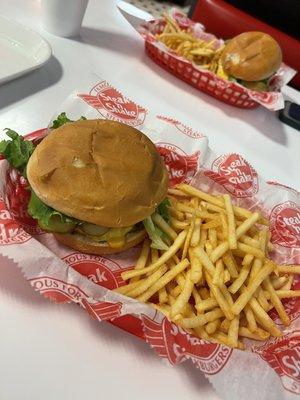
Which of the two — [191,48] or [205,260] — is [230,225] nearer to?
[205,260]

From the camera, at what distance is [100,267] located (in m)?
1.24

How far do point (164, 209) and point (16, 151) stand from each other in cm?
46

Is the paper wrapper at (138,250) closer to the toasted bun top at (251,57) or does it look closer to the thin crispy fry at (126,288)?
the thin crispy fry at (126,288)

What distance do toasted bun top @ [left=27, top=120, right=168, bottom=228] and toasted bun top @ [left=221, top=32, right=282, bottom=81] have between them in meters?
1.08

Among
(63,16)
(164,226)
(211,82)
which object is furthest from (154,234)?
(63,16)

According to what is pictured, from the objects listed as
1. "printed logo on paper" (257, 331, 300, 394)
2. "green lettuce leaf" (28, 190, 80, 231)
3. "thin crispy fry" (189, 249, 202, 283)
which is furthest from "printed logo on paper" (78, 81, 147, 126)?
"printed logo on paper" (257, 331, 300, 394)

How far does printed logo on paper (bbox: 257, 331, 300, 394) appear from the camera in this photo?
102 cm

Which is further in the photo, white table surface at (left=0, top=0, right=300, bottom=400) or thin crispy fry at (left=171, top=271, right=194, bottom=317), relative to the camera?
thin crispy fry at (left=171, top=271, right=194, bottom=317)

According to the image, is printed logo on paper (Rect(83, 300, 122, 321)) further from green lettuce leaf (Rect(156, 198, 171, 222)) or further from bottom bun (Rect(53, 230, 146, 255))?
green lettuce leaf (Rect(156, 198, 171, 222))

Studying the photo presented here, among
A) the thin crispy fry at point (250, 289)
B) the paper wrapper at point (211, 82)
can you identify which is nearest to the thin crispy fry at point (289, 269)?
the thin crispy fry at point (250, 289)

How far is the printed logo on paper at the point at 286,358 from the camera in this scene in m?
1.02

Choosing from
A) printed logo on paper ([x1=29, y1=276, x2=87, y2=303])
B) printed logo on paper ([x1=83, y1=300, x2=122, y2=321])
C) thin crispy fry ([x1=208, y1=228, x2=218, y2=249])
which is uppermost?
thin crispy fry ([x1=208, y1=228, x2=218, y2=249])

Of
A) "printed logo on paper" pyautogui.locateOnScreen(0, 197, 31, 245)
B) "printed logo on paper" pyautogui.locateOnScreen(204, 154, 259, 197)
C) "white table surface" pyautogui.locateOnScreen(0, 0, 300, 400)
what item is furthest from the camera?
"printed logo on paper" pyautogui.locateOnScreen(204, 154, 259, 197)

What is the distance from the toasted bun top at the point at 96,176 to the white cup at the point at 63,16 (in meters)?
1.10
